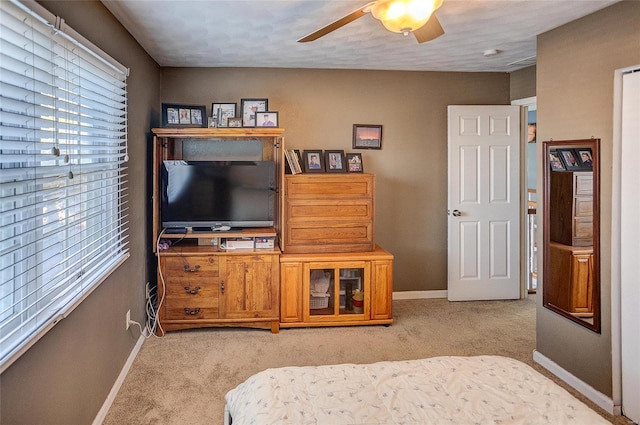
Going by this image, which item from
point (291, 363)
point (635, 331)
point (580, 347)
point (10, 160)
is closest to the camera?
point (10, 160)

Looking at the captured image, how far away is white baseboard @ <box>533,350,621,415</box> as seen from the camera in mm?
2486

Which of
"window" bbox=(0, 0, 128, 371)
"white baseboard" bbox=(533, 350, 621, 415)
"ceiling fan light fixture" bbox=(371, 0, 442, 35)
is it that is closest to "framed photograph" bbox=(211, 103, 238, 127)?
"window" bbox=(0, 0, 128, 371)

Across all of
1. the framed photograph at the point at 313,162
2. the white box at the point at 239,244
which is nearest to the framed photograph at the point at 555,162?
the framed photograph at the point at 313,162

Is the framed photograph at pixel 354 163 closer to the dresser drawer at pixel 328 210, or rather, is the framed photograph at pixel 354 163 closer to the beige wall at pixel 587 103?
the dresser drawer at pixel 328 210

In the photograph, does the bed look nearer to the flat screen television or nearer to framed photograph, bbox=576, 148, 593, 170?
framed photograph, bbox=576, 148, 593, 170

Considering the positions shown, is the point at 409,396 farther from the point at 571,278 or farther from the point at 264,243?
the point at 264,243

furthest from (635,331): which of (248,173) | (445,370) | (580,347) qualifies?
(248,173)

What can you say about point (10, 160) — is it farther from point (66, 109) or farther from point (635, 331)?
point (635, 331)

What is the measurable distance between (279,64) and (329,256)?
1.87 metres

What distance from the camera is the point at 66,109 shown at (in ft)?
6.31

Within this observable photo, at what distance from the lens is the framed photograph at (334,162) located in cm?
416

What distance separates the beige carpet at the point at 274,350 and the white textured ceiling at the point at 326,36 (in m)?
2.33

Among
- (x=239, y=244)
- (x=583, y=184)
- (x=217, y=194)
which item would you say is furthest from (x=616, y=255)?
(x=217, y=194)

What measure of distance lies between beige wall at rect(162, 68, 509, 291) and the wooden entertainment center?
57 centimetres
